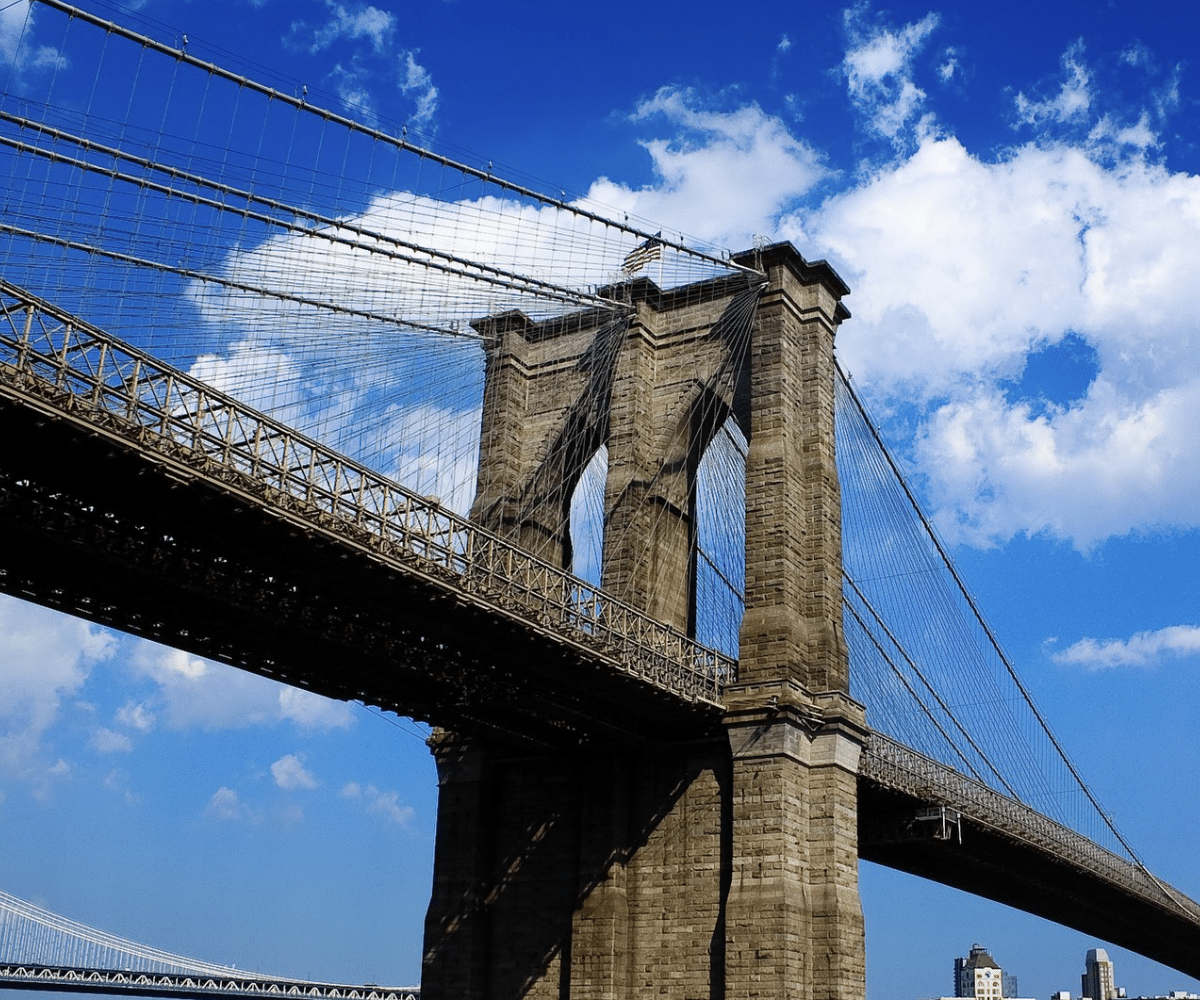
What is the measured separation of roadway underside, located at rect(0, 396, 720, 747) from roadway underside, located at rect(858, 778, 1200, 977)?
10.9 metres

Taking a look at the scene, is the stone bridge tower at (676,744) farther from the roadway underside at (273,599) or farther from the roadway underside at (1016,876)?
the roadway underside at (1016,876)

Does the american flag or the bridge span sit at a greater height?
the american flag

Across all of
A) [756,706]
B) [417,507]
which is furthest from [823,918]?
[417,507]

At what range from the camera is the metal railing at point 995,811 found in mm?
47062

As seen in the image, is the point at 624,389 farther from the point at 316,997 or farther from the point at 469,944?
the point at 316,997

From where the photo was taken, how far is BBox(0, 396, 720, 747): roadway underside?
27.5m

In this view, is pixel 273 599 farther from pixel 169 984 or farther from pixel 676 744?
pixel 169 984

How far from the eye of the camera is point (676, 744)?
41.7 metres

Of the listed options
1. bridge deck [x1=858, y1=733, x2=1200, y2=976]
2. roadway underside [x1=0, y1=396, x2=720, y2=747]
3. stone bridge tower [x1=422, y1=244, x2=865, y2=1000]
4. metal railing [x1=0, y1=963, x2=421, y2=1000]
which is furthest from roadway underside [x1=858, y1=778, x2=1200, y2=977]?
metal railing [x1=0, y1=963, x2=421, y2=1000]

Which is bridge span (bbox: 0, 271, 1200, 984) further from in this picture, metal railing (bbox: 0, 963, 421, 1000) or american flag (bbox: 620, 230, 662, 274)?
metal railing (bbox: 0, 963, 421, 1000)

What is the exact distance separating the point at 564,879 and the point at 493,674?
8350mm

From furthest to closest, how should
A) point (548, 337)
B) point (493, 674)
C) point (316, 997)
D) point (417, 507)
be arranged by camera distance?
point (316, 997)
point (548, 337)
point (493, 674)
point (417, 507)

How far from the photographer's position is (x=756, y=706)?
131 feet

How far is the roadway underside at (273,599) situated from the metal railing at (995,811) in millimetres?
8844
